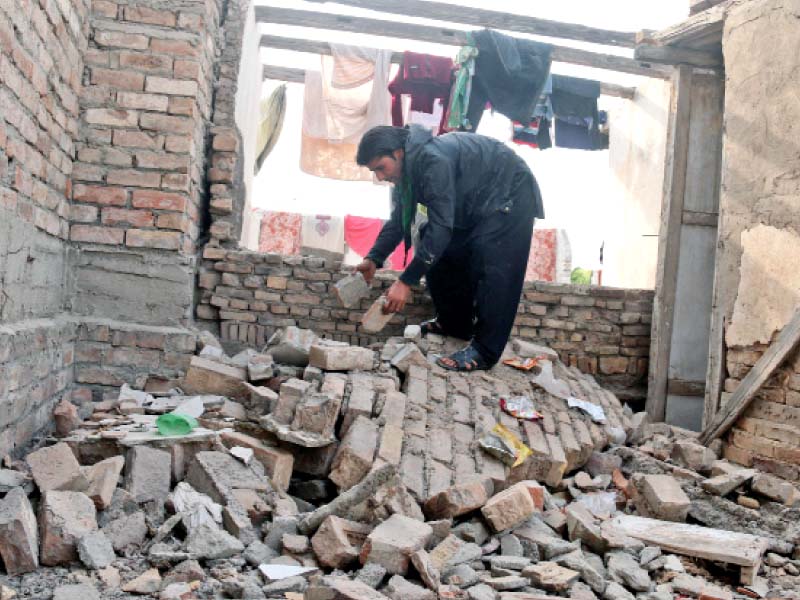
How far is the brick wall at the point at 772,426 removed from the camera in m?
3.87

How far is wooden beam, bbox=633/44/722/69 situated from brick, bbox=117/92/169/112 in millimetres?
3550

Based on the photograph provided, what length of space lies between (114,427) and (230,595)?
1.26 metres

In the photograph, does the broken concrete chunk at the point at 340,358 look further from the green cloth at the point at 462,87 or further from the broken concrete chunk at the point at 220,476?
the green cloth at the point at 462,87

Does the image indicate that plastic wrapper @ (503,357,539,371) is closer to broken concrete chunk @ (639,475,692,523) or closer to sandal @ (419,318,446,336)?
sandal @ (419,318,446,336)

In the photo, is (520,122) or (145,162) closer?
(145,162)

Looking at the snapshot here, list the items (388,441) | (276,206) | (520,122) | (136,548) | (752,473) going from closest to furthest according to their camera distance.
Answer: (136,548), (388,441), (752,473), (520,122), (276,206)

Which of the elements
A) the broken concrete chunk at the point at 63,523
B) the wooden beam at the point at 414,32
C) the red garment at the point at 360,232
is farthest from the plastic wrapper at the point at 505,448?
the red garment at the point at 360,232

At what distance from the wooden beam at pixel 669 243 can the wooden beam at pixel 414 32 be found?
0.85 meters

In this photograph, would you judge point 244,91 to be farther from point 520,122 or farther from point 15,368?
point 15,368

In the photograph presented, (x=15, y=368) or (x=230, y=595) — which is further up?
(x=15, y=368)

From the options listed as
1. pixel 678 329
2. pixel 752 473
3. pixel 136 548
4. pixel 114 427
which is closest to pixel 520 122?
pixel 678 329

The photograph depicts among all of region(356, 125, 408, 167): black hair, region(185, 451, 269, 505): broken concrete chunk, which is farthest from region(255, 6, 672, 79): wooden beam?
region(185, 451, 269, 505): broken concrete chunk

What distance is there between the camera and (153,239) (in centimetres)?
384

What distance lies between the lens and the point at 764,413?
13.3 feet
